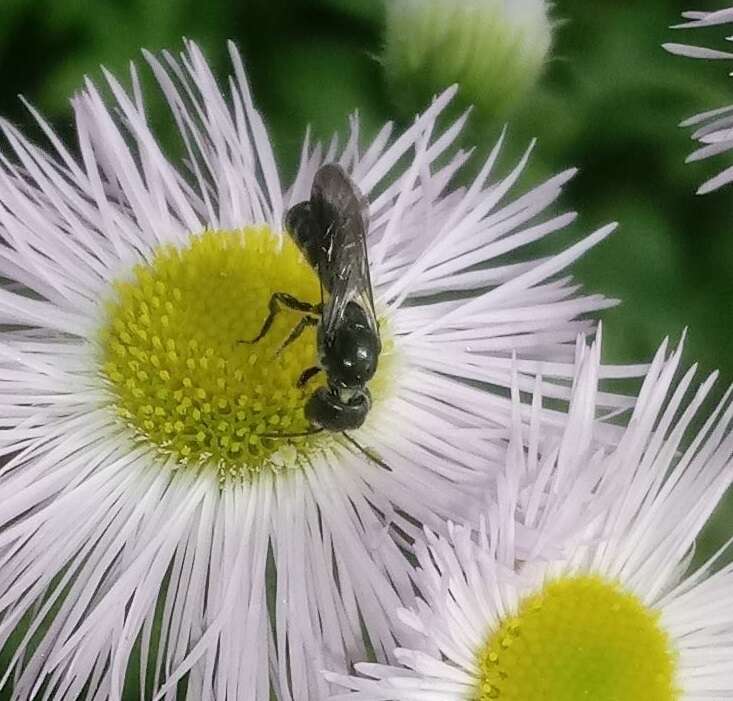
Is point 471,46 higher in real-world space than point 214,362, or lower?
higher

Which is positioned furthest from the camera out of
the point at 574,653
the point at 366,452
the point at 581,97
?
the point at 581,97

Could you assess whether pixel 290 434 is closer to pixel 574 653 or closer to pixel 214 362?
pixel 214 362

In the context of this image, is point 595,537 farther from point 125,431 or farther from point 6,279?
point 6,279

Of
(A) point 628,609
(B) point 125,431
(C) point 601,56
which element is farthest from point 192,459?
(C) point 601,56

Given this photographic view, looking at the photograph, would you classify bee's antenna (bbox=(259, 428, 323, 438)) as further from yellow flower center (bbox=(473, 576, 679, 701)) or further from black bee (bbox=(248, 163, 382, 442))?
yellow flower center (bbox=(473, 576, 679, 701))

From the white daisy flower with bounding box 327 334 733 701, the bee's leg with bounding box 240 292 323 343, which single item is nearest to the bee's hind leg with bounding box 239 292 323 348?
the bee's leg with bounding box 240 292 323 343

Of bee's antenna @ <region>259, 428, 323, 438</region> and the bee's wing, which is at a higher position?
the bee's wing

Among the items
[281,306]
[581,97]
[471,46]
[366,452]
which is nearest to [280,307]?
[281,306]
